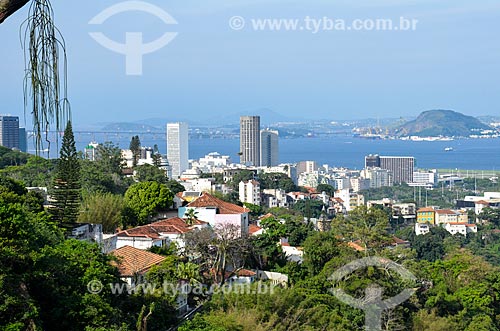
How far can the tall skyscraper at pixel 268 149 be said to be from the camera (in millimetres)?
70438

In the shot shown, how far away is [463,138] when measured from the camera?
447ft

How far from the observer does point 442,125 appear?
5512 inches

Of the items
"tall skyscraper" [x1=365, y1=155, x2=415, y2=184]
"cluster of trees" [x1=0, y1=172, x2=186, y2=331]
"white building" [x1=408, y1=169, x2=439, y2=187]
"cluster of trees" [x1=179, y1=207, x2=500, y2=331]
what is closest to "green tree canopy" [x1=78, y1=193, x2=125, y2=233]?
"cluster of trees" [x1=179, y1=207, x2=500, y2=331]

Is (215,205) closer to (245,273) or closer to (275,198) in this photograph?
(245,273)

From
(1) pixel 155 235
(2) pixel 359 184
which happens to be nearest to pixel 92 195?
(1) pixel 155 235

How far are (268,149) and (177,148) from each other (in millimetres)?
13872

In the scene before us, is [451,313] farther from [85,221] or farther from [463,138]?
[463,138]

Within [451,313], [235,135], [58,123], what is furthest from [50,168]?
[235,135]

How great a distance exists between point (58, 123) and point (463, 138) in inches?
5533

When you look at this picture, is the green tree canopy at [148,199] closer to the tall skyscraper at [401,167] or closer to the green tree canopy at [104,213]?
the green tree canopy at [104,213]

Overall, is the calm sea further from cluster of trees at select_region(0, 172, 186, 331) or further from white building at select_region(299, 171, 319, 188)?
cluster of trees at select_region(0, 172, 186, 331)

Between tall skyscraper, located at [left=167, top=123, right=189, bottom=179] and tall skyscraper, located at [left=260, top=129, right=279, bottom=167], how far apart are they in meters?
11.1

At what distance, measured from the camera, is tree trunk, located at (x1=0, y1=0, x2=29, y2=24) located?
1.55 metres

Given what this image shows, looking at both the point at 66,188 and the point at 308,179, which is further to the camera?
the point at 308,179
